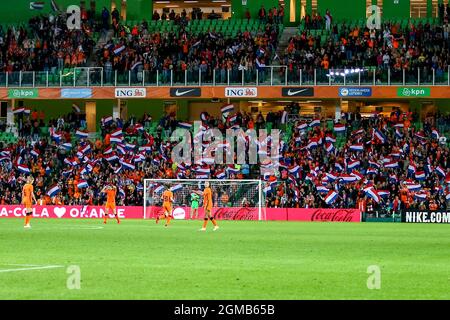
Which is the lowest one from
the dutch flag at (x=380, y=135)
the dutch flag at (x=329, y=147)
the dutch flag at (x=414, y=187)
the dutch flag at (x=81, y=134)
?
the dutch flag at (x=414, y=187)

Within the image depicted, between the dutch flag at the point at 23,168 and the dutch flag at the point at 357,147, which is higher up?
the dutch flag at the point at 357,147

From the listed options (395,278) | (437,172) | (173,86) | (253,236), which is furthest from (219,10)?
(395,278)

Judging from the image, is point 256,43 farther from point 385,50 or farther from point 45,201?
point 45,201

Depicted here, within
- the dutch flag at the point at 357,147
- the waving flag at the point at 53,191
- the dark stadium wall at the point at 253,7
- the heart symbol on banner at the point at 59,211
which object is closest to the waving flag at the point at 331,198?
the dutch flag at the point at 357,147

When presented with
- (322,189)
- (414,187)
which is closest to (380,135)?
(414,187)

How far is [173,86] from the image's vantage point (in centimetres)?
6225

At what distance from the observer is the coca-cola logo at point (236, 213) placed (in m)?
54.2

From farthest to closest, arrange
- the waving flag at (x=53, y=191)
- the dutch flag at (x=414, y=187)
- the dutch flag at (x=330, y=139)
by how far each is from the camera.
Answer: the dutch flag at (x=330, y=139) → the waving flag at (x=53, y=191) → the dutch flag at (x=414, y=187)

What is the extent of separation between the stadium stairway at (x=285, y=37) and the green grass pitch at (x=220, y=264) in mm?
28618

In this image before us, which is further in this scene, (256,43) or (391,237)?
(256,43)

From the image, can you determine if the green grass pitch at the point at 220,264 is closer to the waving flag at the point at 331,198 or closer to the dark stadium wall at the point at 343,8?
the waving flag at the point at 331,198

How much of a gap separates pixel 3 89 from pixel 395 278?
48.3 meters

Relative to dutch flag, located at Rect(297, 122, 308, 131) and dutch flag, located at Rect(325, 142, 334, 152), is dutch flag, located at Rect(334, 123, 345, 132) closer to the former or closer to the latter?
dutch flag, located at Rect(297, 122, 308, 131)

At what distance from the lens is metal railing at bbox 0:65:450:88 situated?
59594 mm
